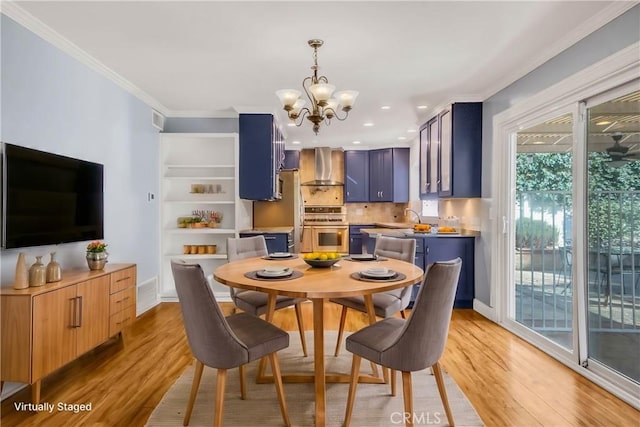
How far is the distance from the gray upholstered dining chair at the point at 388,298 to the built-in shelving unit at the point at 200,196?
2.15 metres

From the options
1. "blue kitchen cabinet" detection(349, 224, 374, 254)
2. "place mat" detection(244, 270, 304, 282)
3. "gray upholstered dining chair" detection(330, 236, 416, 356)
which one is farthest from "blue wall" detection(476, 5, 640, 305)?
"blue kitchen cabinet" detection(349, 224, 374, 254)

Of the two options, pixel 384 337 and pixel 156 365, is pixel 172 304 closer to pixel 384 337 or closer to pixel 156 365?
pixel 156 365

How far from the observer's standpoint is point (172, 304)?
14.4ft

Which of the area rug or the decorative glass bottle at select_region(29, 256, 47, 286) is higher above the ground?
the decorative glass bottle at select_region(29, 256, 47, 286)

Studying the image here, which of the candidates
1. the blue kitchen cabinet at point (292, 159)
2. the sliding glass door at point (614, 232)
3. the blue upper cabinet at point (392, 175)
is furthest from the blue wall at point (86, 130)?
the blue upper cabinet at point (392, 175)

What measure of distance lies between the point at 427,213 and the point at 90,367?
516 cm

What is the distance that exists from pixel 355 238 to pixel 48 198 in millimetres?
5519

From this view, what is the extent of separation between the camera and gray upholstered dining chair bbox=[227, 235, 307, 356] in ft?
8.38

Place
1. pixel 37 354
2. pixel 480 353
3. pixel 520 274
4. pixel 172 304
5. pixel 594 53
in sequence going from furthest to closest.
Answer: pixel 172 304, pixel 520 274, pixel 480 353, pixel 594 53, pixel 37 354

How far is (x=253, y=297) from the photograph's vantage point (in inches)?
103

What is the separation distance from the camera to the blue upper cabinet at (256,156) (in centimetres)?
447

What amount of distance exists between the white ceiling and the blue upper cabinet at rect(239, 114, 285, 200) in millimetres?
477

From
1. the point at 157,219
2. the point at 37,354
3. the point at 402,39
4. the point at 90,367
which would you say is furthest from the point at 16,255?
the point at 402,39

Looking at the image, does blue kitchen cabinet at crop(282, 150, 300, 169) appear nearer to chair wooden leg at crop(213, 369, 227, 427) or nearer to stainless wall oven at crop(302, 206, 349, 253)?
stainless wall oven at crop(302, 206, 349, 253)
